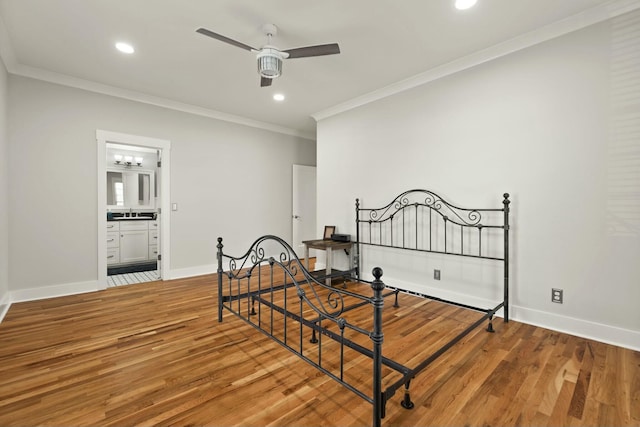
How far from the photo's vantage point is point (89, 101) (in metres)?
3.77

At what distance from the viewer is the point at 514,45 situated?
2791 millimetres

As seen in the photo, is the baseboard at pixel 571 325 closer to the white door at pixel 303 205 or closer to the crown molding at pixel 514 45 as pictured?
the crown molding at pixel 514 45

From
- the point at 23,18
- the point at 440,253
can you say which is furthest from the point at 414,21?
the point at 23,18

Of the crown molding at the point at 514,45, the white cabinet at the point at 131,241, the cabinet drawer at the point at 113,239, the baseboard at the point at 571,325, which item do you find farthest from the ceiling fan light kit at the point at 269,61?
the cabinet drawer at the point at 113,239

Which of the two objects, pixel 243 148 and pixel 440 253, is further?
pixel 243 148

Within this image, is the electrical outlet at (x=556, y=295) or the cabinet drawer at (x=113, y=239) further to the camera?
the cabinet drawer at (x=113, y=239)

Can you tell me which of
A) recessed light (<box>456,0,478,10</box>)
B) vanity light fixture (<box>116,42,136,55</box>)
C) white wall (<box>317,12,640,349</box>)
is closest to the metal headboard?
white wall (<box>317,12,640,349</box>)

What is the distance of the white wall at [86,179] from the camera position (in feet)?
11.1

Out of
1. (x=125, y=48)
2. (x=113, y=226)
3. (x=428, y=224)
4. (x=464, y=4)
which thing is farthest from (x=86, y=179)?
(x=464, y=4)

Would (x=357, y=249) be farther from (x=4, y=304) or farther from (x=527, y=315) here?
(x=4, y=304)

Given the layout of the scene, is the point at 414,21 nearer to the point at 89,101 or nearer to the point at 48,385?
the point at 48,385

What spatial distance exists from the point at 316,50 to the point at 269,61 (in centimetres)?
43

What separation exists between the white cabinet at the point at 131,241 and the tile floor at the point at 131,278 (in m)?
0.63

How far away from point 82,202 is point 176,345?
103 inches
